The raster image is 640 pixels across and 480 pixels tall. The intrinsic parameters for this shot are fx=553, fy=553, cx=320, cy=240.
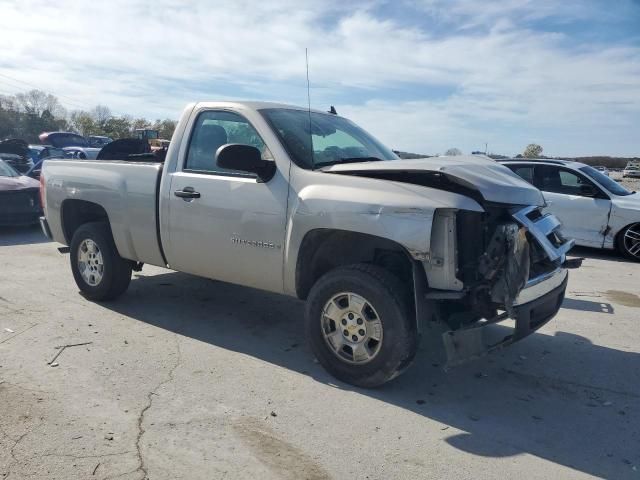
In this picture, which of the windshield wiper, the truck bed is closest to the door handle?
the truck bed

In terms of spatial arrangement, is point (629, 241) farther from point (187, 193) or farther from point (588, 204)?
point (187, 193)

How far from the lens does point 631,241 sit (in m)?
9.41

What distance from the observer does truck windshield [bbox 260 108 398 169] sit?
4495mm

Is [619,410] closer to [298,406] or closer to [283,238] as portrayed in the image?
[298,406]

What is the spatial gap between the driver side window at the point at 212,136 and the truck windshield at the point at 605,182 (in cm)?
744

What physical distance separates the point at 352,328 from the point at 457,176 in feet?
4.26

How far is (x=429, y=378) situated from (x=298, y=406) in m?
1.14

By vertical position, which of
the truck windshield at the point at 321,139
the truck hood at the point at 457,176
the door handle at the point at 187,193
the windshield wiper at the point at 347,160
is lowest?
the door handle at the point at 187,193

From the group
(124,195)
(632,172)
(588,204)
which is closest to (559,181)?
(588,204)

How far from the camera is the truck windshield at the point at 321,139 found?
4.49 m

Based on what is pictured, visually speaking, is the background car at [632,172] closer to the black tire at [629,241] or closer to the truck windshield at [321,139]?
the black tire at [629,241]

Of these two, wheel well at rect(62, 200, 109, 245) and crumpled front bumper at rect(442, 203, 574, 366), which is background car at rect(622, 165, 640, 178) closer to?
crumpled front bumper at rect(442, 203, 574, 366)

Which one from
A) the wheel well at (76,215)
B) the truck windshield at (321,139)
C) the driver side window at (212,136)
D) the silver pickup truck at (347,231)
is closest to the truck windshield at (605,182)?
the silver pickup truck at (347,231)

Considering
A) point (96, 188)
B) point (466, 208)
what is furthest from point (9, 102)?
point (466, 208)
